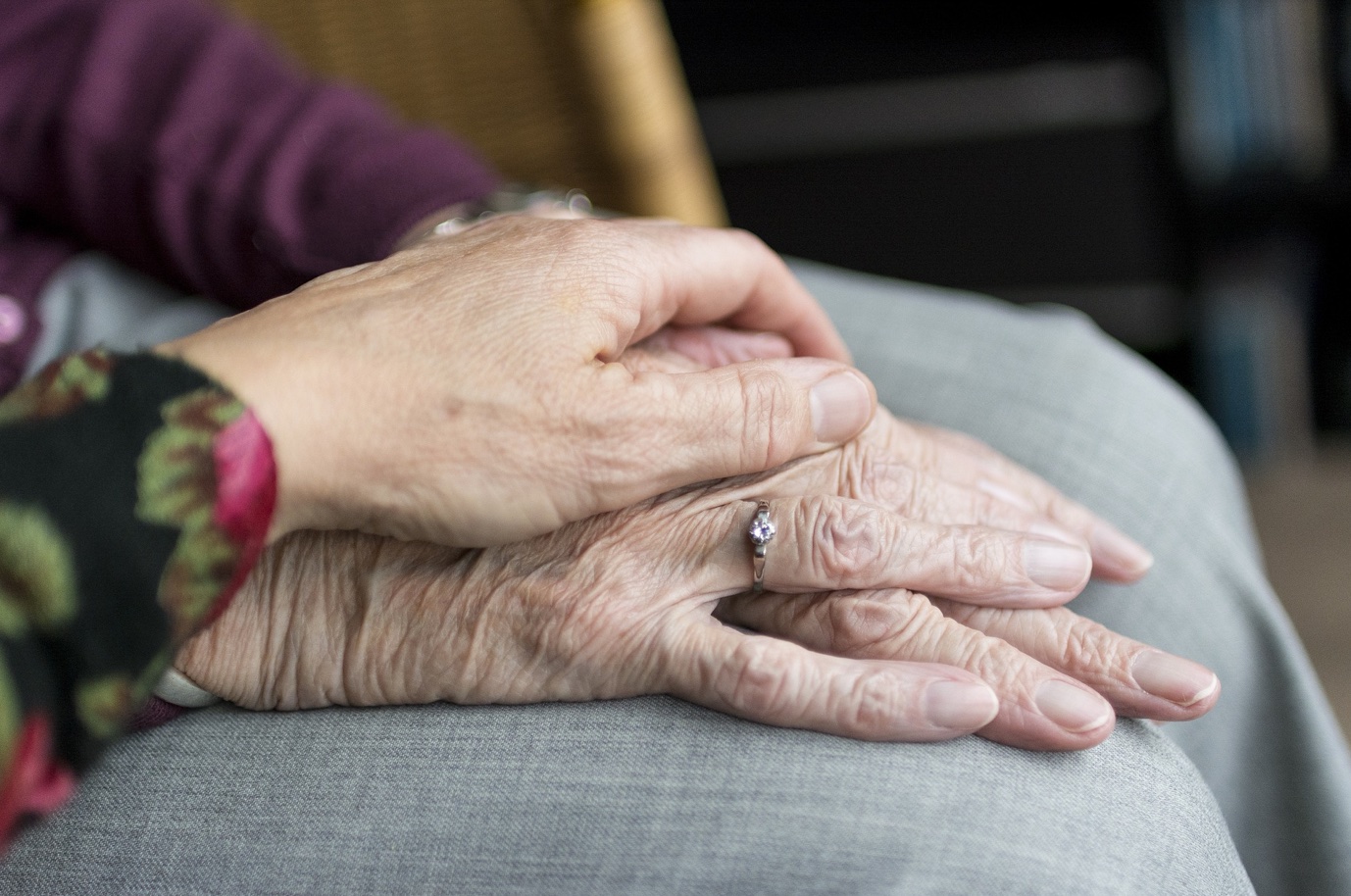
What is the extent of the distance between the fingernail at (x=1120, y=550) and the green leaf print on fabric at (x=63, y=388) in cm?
58

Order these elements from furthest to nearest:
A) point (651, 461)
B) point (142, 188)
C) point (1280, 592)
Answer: point (1280, 592), point (142, 188), point (651, 461)

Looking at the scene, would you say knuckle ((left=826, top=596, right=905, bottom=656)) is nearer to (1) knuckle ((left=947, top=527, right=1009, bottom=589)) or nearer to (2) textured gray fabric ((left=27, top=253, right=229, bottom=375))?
(1) knuckle ((left=947, top=527, right=1009, bottom=589))

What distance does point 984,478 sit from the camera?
2.49 feet

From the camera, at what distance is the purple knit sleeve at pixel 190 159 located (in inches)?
35.2

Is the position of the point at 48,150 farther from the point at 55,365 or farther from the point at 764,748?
the point at 764,748

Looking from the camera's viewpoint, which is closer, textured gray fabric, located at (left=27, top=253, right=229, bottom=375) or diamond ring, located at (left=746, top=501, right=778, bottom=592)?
diamond ring, located at (left=746, top=501, right=778, bottom=592)

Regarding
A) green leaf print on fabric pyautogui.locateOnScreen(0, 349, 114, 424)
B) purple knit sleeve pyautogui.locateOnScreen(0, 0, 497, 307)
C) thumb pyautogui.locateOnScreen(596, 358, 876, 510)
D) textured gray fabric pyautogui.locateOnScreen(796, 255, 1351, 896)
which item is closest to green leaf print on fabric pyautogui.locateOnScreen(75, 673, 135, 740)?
green leaf print on fabric pyautogui.locateOnScreen(0, 349, 114, 424)

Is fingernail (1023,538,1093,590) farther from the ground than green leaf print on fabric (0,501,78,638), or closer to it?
closer to it

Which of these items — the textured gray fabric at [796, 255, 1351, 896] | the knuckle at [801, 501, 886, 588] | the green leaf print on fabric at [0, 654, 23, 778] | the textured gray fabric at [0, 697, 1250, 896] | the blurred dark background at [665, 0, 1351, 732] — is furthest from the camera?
the blurred dark background at [665, 0, 1351, 732]

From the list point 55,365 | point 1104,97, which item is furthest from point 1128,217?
point 55,365

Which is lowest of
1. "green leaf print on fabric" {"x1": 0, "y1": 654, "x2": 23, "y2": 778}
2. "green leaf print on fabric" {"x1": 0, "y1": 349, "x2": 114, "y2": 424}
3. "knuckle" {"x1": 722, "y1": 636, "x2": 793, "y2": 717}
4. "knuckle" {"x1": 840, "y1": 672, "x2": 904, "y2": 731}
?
"knuckle" {"x1": 840, "y1": 672, "x2": 904, "y2": 731}

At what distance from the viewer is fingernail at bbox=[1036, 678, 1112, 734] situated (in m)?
0.59

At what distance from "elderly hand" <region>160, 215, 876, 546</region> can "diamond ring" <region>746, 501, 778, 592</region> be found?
0.10ft

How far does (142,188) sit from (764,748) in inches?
26.7
